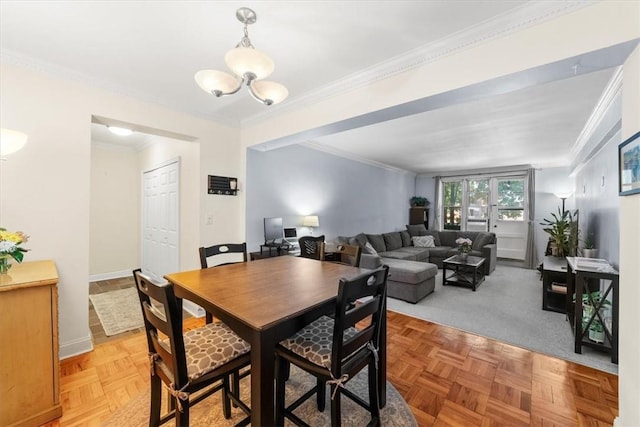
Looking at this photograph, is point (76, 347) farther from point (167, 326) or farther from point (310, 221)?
point (310, 221)

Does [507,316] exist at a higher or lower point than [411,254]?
lower

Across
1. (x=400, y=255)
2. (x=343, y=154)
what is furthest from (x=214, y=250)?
(x=400, y=255)

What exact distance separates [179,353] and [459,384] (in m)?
1.97

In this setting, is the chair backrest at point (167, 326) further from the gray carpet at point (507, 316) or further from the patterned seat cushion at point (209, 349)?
the gray carpet at point (507, 316)

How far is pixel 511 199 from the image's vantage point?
6.79 metres

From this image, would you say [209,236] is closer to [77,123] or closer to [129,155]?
[77,123]

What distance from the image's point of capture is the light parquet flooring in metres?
1.69

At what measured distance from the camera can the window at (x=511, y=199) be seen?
21.8ft

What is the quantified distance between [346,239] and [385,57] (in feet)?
10.4

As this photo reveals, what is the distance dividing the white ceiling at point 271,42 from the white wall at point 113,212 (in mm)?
2867

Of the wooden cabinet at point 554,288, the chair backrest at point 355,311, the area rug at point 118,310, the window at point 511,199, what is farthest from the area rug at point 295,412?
the window at point 511,199

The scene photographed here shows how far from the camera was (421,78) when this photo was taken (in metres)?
1.98

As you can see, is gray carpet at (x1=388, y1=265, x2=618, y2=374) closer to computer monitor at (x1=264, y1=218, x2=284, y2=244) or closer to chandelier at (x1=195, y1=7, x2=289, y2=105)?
computer monitor at (x1=264, y1=218, x2=284, y2=244)

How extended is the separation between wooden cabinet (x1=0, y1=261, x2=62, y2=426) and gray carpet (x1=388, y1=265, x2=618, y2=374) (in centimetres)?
323
